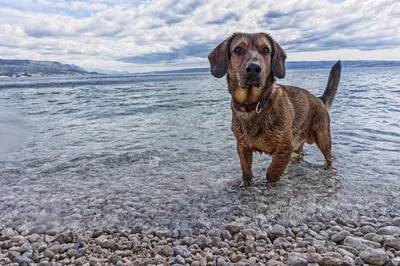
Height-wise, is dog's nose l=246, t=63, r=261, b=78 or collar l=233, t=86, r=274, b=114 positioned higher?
dog's nose l=246, t=63, r=261, b=78

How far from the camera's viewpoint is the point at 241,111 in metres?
4.63

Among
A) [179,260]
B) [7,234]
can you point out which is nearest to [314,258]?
[179,260]

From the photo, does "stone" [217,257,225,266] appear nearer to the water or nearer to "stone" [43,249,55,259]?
the water

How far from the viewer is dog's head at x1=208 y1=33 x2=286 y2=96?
4152 mm

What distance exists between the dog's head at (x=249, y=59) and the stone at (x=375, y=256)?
2.38 m

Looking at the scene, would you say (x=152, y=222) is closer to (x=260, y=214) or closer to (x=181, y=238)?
(x=181, y=238)

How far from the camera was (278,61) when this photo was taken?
15.4 ft

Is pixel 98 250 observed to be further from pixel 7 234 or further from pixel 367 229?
pixel 367 229

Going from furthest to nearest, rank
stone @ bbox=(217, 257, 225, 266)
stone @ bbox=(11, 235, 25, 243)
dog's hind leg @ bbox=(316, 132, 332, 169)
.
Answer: dog's hind leg @ bbox=(316, 132, 332, 169) < stone @ bbox=(11, 235, 25, 243) < stone @ bbox=(217, 257, 225, 266)

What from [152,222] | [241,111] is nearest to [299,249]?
[152,222]

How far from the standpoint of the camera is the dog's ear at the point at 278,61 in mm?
4582

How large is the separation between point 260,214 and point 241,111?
5.13ft

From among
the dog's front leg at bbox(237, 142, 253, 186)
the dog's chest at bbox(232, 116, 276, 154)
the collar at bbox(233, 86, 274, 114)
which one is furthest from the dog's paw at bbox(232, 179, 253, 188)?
the collar at bbox(233, 86, 274, 114)

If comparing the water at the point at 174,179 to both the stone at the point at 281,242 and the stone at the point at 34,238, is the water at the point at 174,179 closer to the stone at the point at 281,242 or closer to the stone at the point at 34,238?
the stone at the point at 34,238
